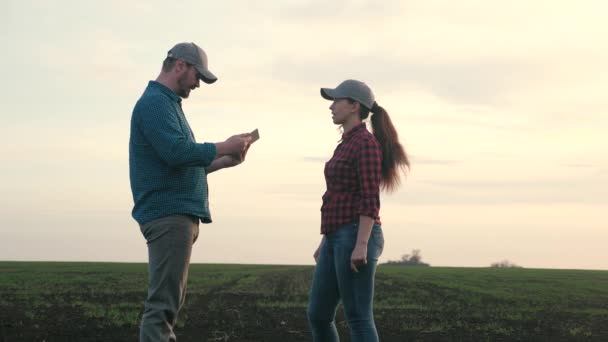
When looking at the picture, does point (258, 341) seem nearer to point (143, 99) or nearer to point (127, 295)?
point (143, 99)

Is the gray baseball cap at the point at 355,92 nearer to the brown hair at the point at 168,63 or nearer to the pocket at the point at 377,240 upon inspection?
the pocket at the point at 377,240

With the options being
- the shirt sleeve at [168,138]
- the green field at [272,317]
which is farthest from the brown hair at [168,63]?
the green field at [272,317]

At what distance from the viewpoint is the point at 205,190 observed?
5090mm

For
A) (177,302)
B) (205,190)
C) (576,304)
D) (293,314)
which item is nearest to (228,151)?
(205,190)

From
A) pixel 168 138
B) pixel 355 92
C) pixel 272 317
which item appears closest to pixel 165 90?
pixel 168 138

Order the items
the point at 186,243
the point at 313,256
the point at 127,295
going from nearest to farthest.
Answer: the point at 186,243
the point at 313,256
the point at 127,295

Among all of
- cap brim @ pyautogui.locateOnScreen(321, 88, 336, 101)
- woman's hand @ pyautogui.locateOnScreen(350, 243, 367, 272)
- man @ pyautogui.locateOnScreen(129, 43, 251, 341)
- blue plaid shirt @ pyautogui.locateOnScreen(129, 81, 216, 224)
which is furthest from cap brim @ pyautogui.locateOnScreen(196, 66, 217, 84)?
woman's hand @ pyautogui.locateOnScreen(350, 243, 367, 272)

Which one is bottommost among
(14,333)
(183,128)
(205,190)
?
(14,333)

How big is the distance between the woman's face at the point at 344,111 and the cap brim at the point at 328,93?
4cm

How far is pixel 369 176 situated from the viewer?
16.3 feet

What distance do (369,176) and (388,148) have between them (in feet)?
1.31

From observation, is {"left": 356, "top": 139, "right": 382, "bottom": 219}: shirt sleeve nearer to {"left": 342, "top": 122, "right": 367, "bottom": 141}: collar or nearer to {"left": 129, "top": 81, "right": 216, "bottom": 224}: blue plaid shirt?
{"left": 342, "top": 122, "right": 367, "bottom": 141}: collar

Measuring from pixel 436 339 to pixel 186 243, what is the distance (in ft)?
18.4

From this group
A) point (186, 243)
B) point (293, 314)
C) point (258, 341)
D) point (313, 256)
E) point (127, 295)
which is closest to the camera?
point (186, 243)
